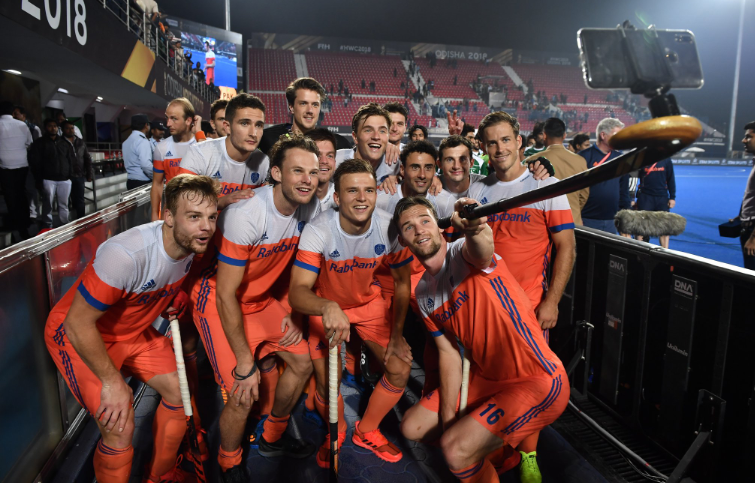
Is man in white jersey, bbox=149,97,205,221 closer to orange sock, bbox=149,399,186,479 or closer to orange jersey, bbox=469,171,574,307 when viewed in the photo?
orange sock, bbox=149,399,186,479

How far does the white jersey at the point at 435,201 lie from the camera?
146 inches

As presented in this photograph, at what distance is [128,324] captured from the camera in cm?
266

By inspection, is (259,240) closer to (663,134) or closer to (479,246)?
(479,246)

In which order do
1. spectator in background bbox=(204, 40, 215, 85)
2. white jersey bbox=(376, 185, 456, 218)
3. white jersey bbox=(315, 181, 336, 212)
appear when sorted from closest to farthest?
white jersey bbox=(315, 181, 336, 212) < white jersey bbox=(376, 185, 456, 218) < spectator in background bbox=(204, 40, 215, 85)

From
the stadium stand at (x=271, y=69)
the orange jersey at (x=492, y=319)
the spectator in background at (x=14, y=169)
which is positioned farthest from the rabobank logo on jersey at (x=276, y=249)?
the stadium stand at (x=271, y=69)

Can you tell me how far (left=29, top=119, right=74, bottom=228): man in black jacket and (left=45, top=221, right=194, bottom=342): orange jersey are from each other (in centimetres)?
632

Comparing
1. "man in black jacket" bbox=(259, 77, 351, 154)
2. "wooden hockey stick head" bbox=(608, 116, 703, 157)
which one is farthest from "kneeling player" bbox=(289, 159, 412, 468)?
"wooden hockey stick head" bbox=(608, 116, 703, 157)

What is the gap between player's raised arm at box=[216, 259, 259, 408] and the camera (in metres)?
2.78

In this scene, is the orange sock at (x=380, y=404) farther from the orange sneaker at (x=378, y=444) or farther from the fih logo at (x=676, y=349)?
the fih logo at (x=676, y=349)

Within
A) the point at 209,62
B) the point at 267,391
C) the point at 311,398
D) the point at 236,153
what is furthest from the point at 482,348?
the point at 209,62

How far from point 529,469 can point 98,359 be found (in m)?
2.48

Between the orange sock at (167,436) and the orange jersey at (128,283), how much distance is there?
0.50 meters

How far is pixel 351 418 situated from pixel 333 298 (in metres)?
0.98

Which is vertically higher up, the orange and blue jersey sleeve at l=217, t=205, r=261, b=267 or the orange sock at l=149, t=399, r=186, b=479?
the orange and blue jersey sleeve at l=217, t=205, r=261, b=267
